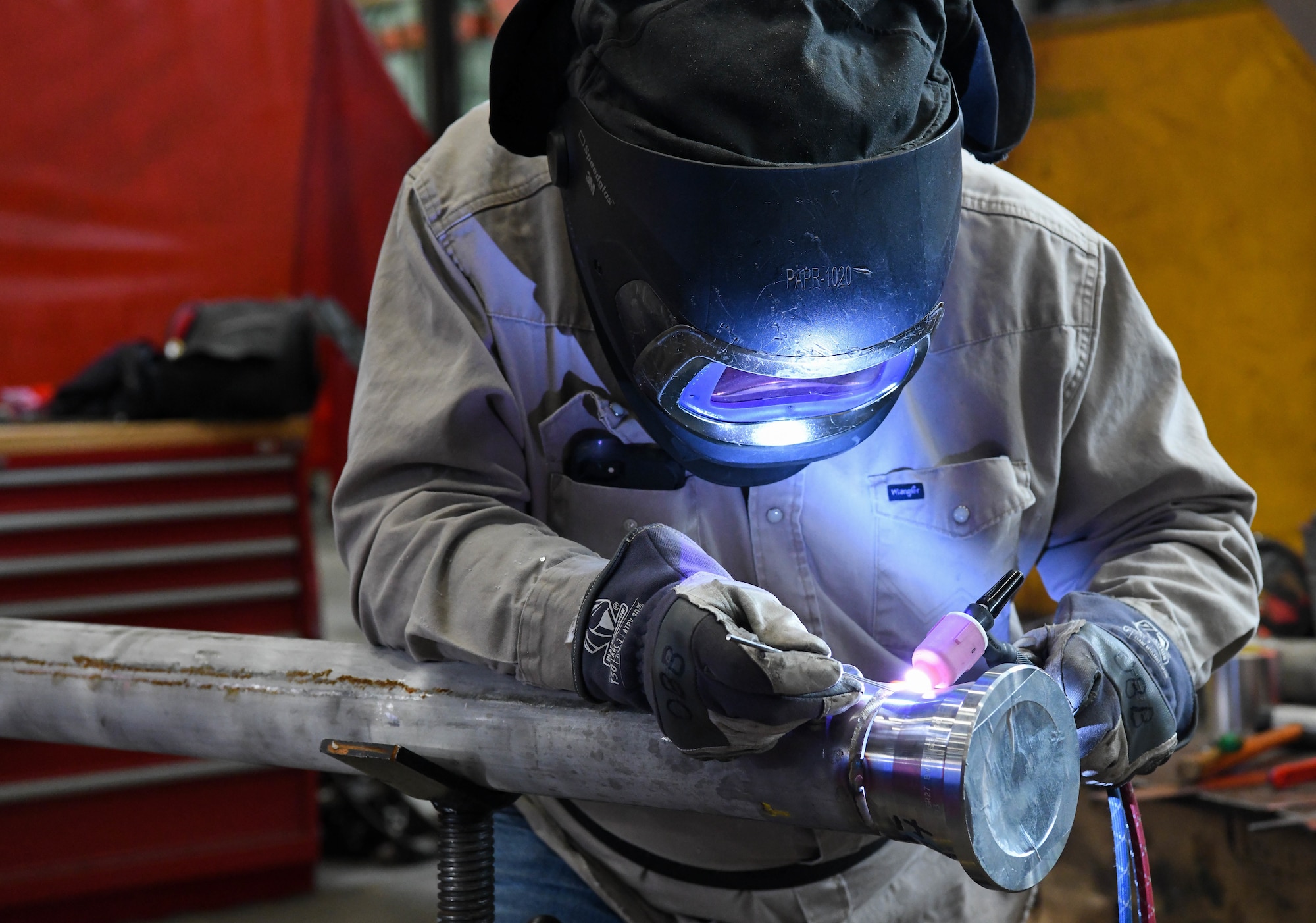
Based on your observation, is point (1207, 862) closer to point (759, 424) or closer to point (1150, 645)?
point (1150, 645)

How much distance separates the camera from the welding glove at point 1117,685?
97 cm

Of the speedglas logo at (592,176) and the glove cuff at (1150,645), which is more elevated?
the speedglas logo at (592,176)

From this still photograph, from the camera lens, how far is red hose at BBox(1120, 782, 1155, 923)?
0.97 m

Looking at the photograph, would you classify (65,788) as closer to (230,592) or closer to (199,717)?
(230,592)

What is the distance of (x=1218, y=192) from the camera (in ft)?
11.8

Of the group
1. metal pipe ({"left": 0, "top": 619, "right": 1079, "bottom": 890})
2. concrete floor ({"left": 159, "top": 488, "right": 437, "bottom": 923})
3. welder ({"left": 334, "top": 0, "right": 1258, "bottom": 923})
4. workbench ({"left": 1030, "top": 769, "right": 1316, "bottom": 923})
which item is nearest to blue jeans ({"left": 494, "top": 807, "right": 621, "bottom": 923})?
welder ({"left": 334, "top": 0, "right": 1258, "bottom": 923})

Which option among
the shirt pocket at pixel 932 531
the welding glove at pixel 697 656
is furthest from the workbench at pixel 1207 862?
the welding glove at pixel 697 656

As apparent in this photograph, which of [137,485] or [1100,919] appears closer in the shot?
[1100,919]

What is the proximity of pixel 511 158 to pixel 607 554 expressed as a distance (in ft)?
1.47

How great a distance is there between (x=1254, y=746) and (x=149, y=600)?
2.48 metres

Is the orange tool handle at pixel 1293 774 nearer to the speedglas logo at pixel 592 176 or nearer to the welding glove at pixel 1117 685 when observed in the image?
the welding glove at pixel 1117 685

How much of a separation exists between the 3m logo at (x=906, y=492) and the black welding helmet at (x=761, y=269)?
0.17m

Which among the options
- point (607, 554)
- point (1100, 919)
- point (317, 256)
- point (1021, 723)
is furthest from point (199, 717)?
point (317, 256)

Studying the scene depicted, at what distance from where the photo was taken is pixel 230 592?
3.11m
